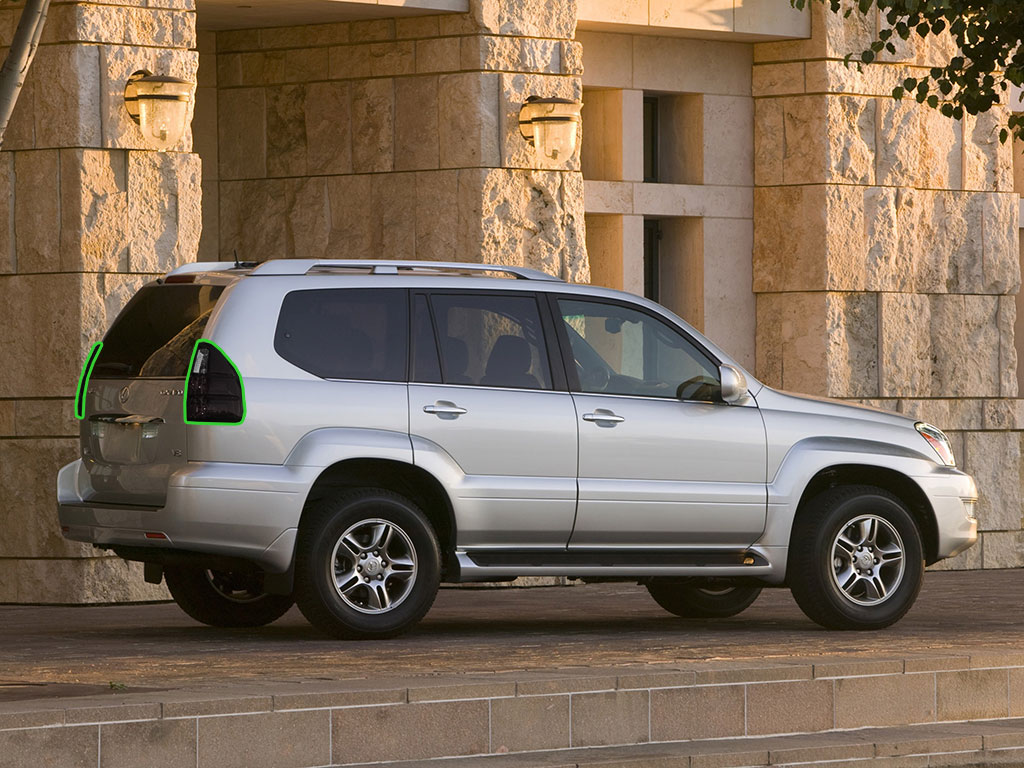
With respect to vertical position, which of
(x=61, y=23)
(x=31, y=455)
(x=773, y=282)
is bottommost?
(x=31, y=455)

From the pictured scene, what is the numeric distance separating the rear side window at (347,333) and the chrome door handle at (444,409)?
20 centimetres

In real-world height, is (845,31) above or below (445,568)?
above

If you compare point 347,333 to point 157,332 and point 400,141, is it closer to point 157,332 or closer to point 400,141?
point 157,332

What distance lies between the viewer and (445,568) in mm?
10594

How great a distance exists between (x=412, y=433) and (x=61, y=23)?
455 cm

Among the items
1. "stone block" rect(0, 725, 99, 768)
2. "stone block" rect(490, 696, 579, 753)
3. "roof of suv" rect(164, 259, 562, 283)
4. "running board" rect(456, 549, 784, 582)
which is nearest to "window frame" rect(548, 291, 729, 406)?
"roof of suv" rect(164, 259, 562, 283)

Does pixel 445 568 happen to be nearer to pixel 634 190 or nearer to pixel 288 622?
pixel 288 622

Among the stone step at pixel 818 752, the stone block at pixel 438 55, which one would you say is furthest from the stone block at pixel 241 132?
the stone step at pixel 818 752

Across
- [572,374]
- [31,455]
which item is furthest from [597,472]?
[31,455]

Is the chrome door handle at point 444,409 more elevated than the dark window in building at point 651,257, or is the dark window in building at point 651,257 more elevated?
the dark window in building at point 651,257

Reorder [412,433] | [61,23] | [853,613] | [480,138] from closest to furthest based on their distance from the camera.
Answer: [412,433] < [853,613] < [61,23] < [480,138]

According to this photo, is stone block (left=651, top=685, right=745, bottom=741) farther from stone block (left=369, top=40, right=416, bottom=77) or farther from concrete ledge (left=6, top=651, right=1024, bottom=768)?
stone block (left=369, top=40, right=416, bottom=77)

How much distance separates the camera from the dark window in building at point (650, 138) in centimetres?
1723

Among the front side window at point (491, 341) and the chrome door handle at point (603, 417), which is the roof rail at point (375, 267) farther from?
the chrome door handle at point (603, 417)
